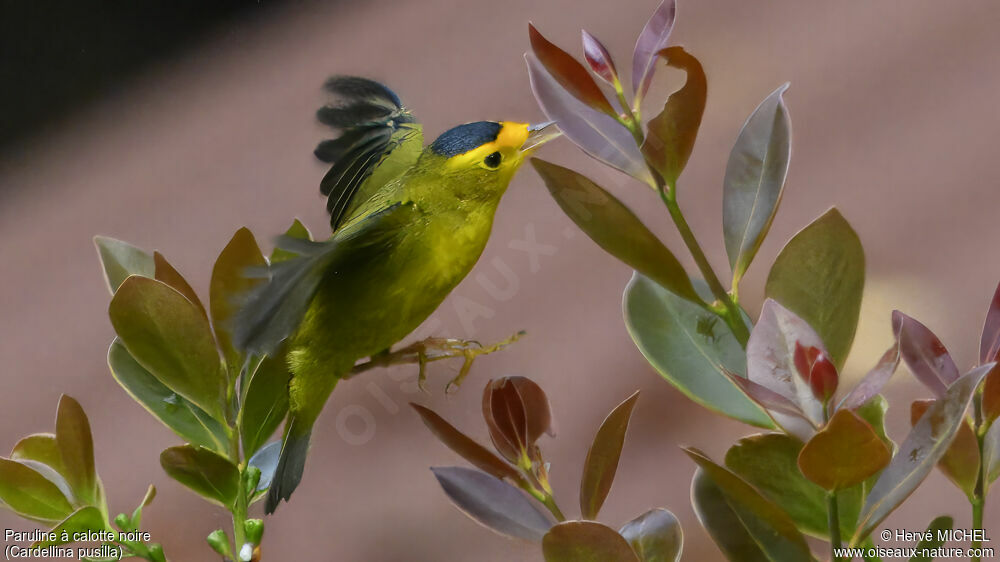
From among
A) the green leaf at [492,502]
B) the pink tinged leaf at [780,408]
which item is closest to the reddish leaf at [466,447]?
the green leaf at [492,502]

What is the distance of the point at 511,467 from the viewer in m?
0.35

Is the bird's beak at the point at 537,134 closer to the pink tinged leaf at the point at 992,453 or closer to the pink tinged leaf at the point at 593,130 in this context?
the pink tinged leaf at the point at 593,130

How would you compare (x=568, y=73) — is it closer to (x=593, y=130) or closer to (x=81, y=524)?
(x=593, y=130)

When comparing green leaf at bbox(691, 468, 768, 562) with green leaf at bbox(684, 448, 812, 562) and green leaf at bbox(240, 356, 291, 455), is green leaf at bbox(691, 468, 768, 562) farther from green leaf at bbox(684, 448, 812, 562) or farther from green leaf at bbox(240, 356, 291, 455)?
green leaf at bbox(240, 356, 291, 455)

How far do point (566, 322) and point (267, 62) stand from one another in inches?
19.4

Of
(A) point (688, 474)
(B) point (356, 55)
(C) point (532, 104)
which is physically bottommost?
(A) point (688, 474)

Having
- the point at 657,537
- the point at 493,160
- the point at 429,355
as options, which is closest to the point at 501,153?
the point at 493,160

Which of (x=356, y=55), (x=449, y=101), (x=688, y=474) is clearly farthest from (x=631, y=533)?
(x=356, y=55)

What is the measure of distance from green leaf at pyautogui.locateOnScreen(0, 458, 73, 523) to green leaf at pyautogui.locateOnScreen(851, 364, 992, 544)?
0.32 metres

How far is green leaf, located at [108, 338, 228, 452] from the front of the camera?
15.9 inches

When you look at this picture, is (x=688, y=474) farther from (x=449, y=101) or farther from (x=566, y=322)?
(x=449, y=101)

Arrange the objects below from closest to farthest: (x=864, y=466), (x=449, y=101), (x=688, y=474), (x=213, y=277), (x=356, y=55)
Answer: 1. (x=864, y=466)
2. (x=213, y=277)
3. (x=688, y=474)
4. (x=449, y=101)
5. (x=356, y=55)

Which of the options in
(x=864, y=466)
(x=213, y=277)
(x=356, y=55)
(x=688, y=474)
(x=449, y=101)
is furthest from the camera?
(x=356, y=55)

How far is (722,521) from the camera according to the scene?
1.09ft
